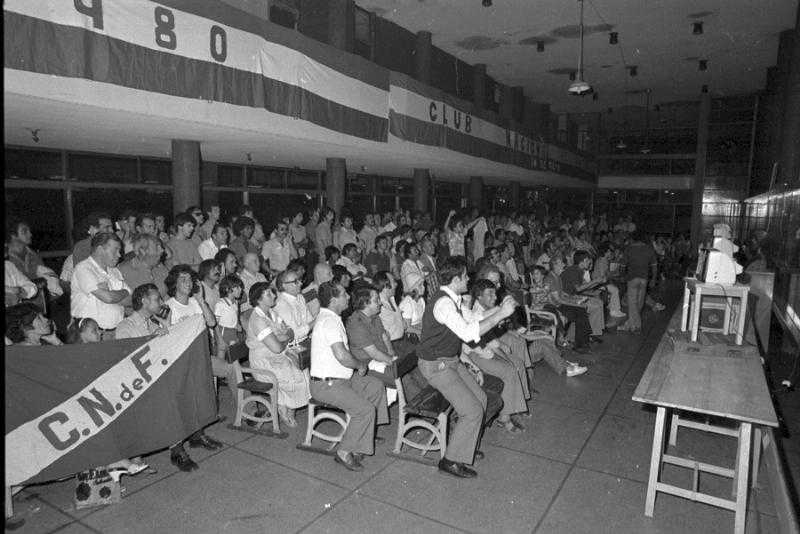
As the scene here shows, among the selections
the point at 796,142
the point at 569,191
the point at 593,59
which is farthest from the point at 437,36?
the point at 569,191

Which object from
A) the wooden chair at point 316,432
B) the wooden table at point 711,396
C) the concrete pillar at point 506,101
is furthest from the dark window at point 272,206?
the wooden table at point 711,396

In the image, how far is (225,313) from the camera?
537cm

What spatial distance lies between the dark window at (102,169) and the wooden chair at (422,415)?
807cm

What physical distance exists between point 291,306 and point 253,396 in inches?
40.0

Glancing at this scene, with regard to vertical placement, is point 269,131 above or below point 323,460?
above

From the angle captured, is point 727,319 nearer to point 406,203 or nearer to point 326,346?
point 326,346

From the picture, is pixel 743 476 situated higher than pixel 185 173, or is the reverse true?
pixel 185 173

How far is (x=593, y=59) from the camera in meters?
13.7

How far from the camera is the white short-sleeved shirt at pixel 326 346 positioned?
4367mm

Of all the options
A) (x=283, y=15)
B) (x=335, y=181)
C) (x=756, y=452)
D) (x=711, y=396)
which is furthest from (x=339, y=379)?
(x=283, y=15)

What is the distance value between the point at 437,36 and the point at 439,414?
10.6 metres

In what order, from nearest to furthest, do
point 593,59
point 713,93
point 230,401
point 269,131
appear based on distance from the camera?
point 230,401 → point 269,131 → point 593,59 → point 713,93

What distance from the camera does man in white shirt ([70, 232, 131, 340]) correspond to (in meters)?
4.89

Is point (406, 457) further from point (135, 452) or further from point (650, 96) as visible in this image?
point (650, 96)
